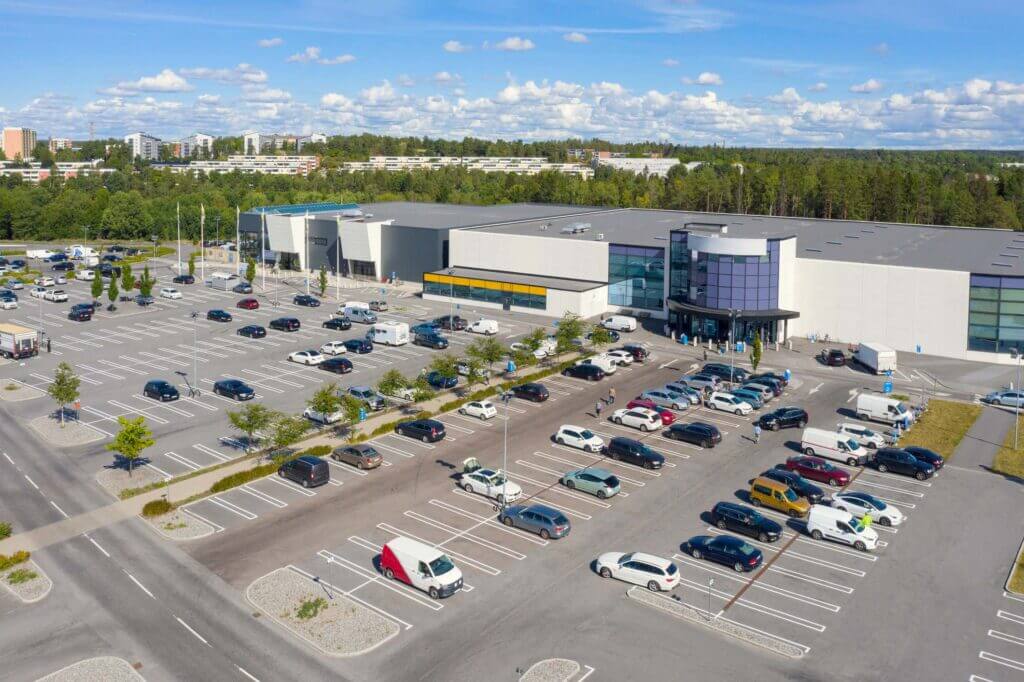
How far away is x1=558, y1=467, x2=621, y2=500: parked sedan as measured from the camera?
123 feet

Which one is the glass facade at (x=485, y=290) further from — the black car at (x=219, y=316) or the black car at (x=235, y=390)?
the black car at (x=235, y=390)

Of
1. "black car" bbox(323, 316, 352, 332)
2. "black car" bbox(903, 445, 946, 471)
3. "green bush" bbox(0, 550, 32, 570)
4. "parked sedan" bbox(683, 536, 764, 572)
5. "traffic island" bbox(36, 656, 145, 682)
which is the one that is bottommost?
"traffic island" bbox(36, 656, 145, 682)

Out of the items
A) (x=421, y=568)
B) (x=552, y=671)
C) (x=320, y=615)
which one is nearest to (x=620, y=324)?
(x=421, y=568)

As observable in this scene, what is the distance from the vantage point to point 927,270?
63.1 metres

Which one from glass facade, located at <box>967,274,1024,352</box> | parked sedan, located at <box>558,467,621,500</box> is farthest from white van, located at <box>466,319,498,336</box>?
glass facade, located at <box>967,274,1024,352</box>

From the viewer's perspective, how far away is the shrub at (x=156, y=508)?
35062 millimetres

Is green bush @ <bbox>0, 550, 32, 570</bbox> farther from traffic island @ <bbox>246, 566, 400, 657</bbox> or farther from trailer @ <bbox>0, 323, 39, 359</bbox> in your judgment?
trailer @ <bbox>0, 323, 39, 359</bbox>

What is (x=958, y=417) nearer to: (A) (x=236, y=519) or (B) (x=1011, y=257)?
(B) (x=1011, y=257)

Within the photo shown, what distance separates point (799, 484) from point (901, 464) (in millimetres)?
6324

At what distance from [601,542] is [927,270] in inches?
1678

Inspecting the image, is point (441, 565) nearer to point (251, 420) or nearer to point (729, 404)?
point (251, 420)

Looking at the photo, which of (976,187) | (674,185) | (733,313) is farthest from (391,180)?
(733,313)

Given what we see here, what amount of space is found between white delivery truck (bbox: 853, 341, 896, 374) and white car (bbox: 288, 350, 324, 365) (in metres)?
38.6

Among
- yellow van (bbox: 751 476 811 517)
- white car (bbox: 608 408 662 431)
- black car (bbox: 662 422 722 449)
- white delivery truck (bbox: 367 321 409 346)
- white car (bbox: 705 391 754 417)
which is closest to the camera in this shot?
yellow van (bbox: 751 476 811 517)
